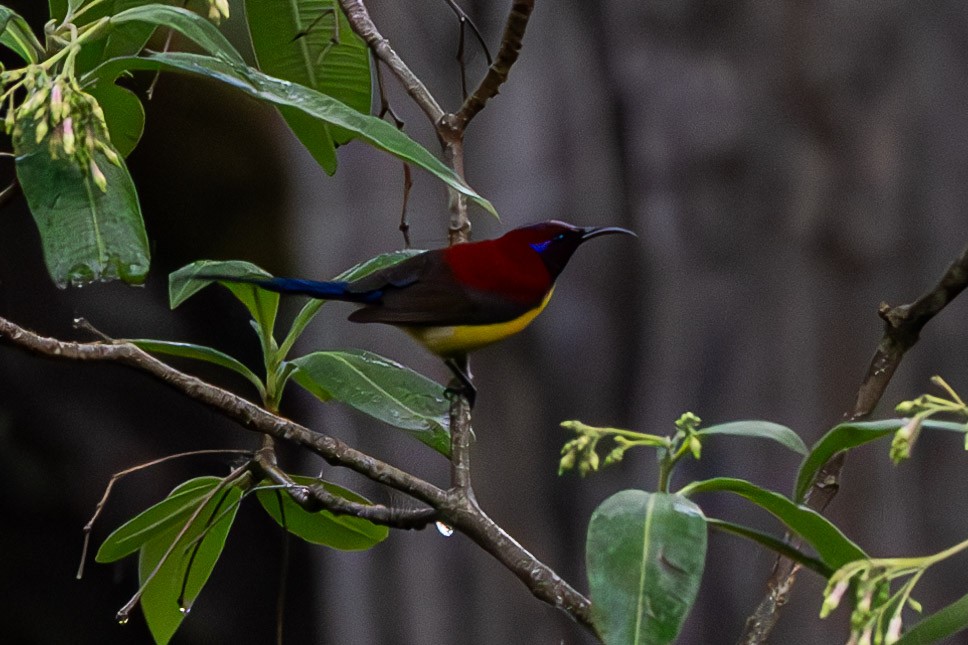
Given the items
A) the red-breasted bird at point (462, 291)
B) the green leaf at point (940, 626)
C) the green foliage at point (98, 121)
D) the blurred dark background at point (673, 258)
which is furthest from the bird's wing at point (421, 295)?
the blurred dark background at point (673, 258)

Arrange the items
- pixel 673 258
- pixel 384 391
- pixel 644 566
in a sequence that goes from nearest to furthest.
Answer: pixel 644 566
pixel 384 391
pixel 673 258

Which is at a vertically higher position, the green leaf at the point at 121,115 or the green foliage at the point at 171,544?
the green leaf at the point at 121,115

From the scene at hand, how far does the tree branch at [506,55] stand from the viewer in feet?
1.56

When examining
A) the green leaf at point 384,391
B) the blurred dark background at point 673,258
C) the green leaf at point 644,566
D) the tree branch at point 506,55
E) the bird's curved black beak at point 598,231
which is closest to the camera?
the green leaf at point 644,566

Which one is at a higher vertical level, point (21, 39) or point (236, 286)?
point (21, 39)

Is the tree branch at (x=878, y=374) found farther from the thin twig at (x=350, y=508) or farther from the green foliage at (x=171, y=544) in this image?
the green foliage at (x=171, y=544)

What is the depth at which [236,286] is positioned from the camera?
0.65 m

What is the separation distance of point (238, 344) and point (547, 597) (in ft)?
4.52

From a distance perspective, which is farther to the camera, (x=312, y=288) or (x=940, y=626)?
(x=312, y=288)

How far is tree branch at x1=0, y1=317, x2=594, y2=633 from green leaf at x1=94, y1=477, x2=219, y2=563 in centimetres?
18

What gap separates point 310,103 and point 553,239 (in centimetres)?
31

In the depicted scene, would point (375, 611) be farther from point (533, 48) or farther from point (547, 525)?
point (533, 48)

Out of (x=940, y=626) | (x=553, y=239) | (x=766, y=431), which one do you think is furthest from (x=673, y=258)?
(x=940, y=626)

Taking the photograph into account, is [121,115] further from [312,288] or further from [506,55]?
[506,55]
